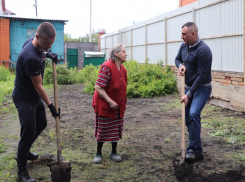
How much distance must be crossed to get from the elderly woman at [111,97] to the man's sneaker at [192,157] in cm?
96

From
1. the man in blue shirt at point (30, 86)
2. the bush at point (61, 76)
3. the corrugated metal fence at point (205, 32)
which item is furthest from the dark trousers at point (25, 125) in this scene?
the bush at point (61, 76)

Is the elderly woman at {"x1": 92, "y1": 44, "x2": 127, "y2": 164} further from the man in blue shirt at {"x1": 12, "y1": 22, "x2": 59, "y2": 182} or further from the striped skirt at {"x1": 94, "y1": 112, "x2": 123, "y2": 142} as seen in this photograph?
the man in blue shirt at {"x1": 12, "y1": 22, "x2": 59, "y2": 182}

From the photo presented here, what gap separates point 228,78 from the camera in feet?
27.8

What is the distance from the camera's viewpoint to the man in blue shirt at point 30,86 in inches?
129

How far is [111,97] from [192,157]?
4.62ft

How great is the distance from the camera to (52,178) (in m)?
3.53

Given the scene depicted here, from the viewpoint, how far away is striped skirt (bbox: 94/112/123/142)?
4270 millimetres

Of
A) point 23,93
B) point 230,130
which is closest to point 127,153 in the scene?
point 23,93

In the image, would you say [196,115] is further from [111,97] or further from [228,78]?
[228,78]

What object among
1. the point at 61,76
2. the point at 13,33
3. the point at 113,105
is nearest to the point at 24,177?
the point at 113,105

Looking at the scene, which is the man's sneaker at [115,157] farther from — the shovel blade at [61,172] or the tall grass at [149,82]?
the tall grass at [149,82]

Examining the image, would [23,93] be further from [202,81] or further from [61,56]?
[61,56]

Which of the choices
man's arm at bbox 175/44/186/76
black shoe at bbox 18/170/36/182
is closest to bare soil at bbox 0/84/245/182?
black shoe at bbox 18/170/36/182

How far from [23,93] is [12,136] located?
270 cm
